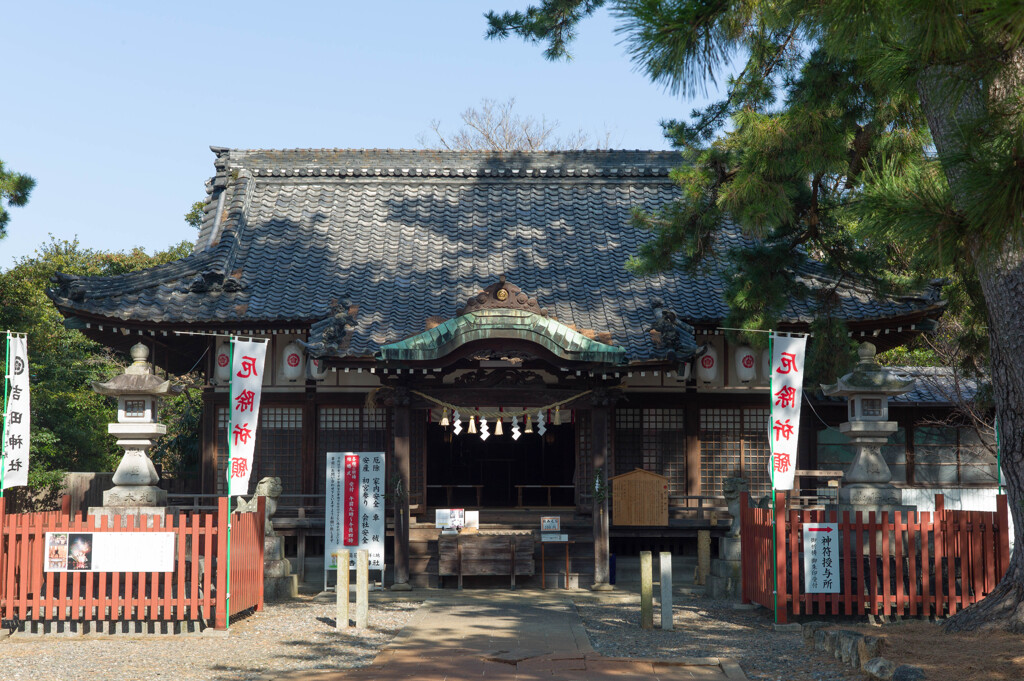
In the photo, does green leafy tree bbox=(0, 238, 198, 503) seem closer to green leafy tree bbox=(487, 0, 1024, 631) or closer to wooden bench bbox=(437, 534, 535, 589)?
wooden bench bbox=(437, 534, 535, 589)

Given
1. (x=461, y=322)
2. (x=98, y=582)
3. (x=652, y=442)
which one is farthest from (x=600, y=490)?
(x=98, y=582)

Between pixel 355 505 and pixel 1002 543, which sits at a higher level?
pixel 355 505

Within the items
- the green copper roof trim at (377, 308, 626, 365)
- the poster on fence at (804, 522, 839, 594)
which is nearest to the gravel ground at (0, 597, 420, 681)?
the green copper roof trim at (377, 308, 626, 365)

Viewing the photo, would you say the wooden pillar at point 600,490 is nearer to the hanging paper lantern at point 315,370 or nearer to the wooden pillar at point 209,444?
the hanging paper lantern at point 315,370

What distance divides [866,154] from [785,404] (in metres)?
3.35

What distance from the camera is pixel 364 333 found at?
1410 centimetres

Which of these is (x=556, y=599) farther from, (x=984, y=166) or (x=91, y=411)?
(x=91, y=411)

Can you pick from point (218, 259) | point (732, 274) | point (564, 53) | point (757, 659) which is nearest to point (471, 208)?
point (218, 259)

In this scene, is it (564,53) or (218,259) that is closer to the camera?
(564,53)

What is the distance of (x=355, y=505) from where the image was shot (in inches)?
534

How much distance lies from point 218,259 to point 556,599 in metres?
8.69

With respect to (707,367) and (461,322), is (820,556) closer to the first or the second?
(461,322)

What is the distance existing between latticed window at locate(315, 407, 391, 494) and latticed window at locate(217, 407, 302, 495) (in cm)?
43

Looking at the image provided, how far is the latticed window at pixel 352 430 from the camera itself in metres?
16.0
